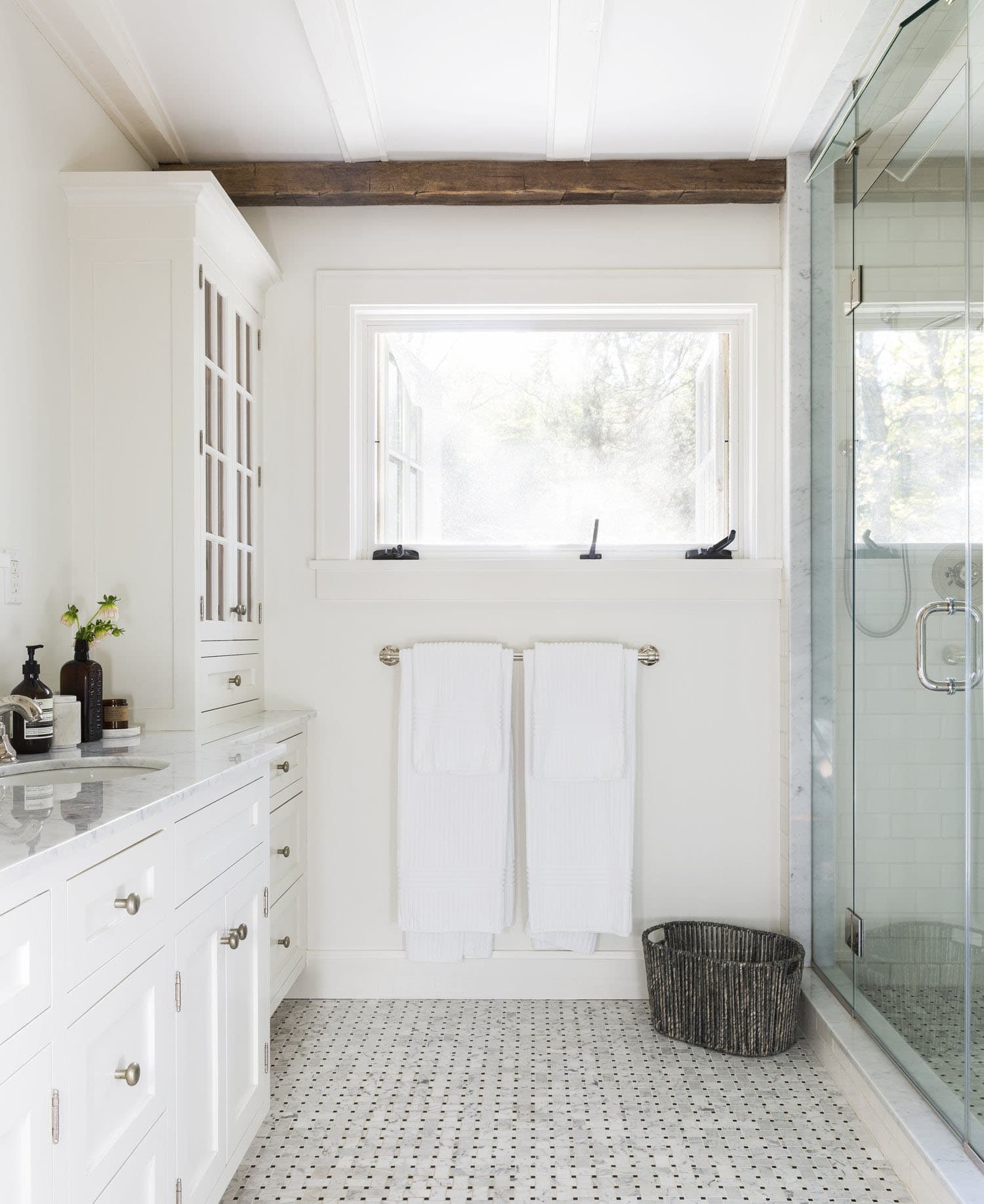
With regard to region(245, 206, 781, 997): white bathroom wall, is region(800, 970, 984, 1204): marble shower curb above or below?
below

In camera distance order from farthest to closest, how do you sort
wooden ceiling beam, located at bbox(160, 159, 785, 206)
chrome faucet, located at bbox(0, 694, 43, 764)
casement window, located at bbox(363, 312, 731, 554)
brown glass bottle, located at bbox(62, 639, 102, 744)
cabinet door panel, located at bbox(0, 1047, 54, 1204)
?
casement window, located at bbox(363, 312, 731, 554) → wooden ceiling beam, located at bbox(160, 159, 785, 206) → brown glass bottle, located at bbox(62, 639, 102, 744) → chrome faucet, located at bbox(0, 694, 43, 764) → cabinet door panel, located at bbox(0, 1047, 54, 1204)

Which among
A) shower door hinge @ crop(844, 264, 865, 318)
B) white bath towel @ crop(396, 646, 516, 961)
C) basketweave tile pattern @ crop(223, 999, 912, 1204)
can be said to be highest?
shower door hinge @ crop(844, 264, 865, 318)

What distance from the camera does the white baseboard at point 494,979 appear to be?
2811mm

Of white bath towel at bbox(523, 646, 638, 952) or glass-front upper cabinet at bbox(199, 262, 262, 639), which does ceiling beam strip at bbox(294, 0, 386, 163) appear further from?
white bath towel at bbox(523, 646, 638, 952)

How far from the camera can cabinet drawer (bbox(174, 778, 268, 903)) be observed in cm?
153

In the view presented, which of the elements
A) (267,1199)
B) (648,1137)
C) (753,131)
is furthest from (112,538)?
(753,131)

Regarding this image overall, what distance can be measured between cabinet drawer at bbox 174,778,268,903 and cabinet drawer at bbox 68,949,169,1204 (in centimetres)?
14

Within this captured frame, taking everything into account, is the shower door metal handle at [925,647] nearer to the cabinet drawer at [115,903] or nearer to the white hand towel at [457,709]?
the white hand towel at [457,709]

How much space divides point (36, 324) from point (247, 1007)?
1508 mm

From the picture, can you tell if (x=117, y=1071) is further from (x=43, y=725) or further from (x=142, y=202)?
(x=142, y=202)

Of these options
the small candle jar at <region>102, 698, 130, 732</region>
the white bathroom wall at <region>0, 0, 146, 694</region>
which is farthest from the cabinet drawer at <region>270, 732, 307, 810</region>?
the white bathroom wall at <region>0, 0, 146, 694</region>

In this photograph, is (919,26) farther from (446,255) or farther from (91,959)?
(91,959)

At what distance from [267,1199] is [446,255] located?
7.90 ft

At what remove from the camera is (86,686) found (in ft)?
6.73
